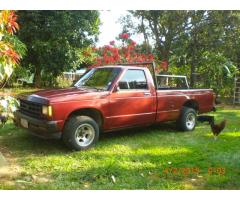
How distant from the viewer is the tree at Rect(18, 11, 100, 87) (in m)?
19.5

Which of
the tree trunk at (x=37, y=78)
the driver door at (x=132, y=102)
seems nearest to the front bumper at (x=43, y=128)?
the driver door at (x=132, y=102)

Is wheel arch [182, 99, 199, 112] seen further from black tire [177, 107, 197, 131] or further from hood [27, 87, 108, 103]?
hood [27, 87, 108, 103]

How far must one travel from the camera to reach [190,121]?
28.6 feet

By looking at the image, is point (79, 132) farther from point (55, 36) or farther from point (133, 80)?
point (55, 36)

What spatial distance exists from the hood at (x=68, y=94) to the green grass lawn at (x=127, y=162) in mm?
1034

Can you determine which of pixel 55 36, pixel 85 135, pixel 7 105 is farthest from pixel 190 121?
pixel 55 36

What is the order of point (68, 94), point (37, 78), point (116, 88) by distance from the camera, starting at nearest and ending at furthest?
point (68, 94) < point (116, 88) < point (37, 78)

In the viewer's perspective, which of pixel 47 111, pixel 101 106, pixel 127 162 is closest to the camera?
pixel 127 162

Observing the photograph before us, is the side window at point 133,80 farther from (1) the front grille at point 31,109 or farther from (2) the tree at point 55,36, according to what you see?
(2) the tree at point 55,36

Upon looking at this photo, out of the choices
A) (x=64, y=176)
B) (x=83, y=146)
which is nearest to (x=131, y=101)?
(x=83, y=146)

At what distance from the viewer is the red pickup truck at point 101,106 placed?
6.04 meters

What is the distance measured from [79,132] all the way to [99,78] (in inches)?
60.2

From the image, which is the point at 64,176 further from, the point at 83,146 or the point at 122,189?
the point at 83,146

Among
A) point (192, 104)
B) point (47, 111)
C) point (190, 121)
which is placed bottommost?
point (190, 121)
